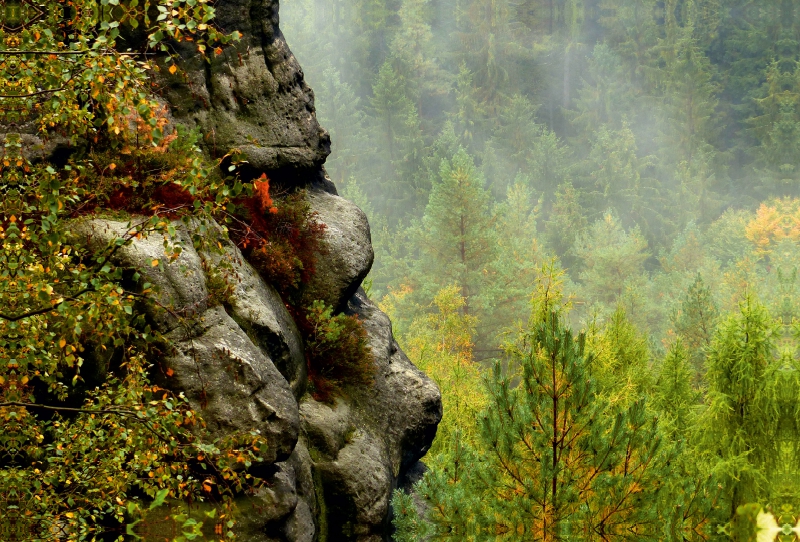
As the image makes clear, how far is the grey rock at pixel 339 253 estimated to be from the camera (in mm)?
10641

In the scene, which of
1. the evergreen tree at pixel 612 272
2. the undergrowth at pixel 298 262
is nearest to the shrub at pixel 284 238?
the undergrowth at pixel 298 262

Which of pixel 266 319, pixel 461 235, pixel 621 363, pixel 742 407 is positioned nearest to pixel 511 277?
pixel 461 235

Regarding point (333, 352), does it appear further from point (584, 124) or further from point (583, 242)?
point (584, 124)

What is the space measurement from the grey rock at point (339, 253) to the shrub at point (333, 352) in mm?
252

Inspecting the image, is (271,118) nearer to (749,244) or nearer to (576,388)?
(576,388)

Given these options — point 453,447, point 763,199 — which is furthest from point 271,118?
point 763,199

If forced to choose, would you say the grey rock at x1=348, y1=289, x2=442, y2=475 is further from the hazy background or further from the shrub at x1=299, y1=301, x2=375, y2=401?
the hazy background

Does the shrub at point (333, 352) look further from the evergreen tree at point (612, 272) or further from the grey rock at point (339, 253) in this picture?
the evergreen tree at point (612, 272)

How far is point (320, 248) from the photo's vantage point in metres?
10.7

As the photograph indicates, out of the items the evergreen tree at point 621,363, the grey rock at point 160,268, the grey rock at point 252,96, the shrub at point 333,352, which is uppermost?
the grey rock at point 252,96

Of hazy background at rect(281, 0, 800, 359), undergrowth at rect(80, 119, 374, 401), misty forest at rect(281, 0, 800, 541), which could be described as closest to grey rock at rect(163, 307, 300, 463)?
undergrowth at rect(80, 119, 374, 401)

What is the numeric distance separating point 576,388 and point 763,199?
71.0 m

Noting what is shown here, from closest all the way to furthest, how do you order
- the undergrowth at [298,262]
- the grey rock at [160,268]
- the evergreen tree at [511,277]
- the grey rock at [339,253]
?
the grey rock at [160,268], the undergrowth at [298,262], the grey rock at [339,253], the evergreen tree at [511,277]

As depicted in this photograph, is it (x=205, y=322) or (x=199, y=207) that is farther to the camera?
(x=205, y=322)
